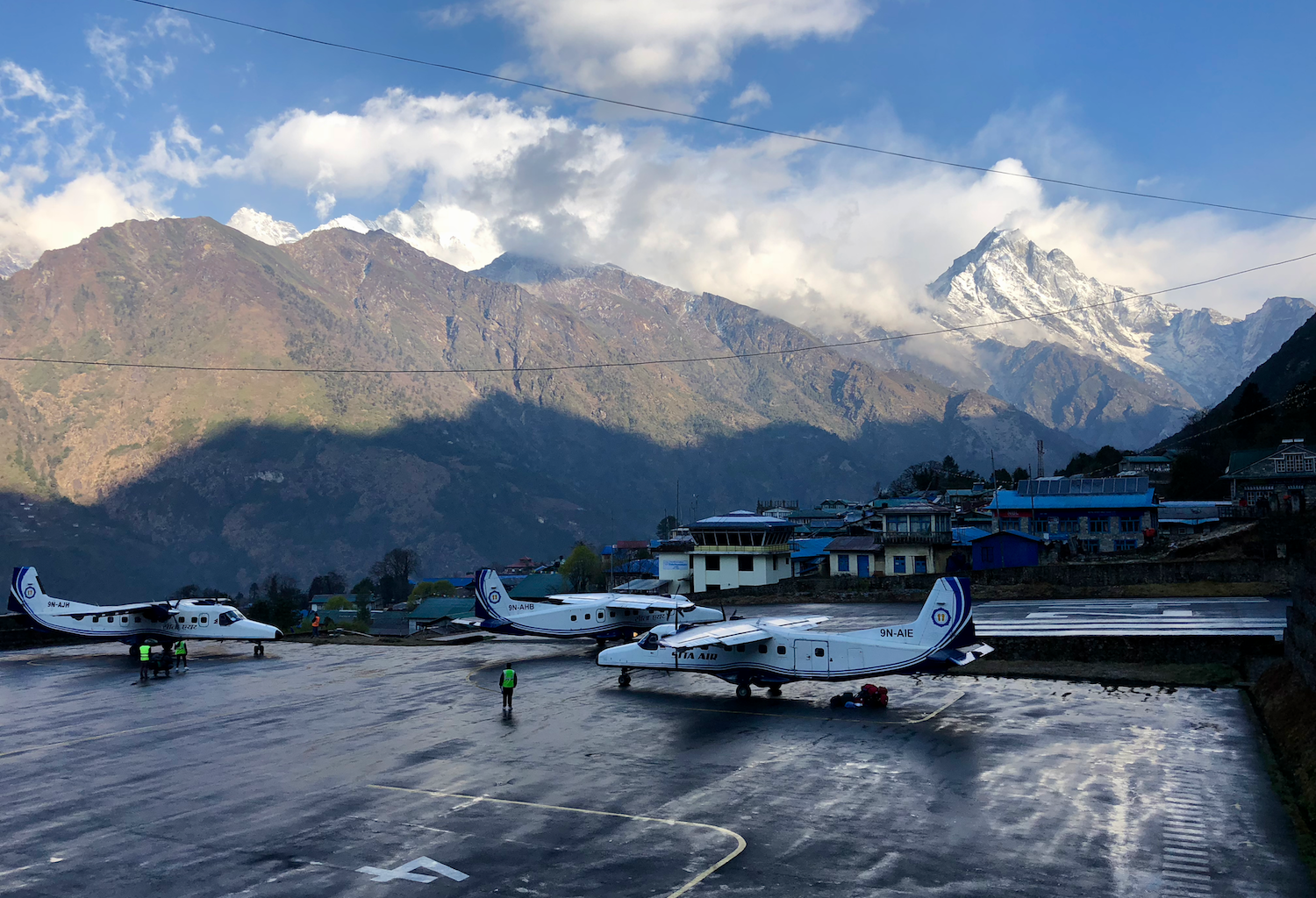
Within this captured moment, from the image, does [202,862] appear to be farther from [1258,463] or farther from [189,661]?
[1258,463]

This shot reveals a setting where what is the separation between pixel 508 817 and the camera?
73.7 feet

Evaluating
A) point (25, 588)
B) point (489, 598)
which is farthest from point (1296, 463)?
point (25, 588)

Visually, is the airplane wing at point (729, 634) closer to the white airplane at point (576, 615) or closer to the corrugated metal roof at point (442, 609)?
the white airplane at point (576, 615)

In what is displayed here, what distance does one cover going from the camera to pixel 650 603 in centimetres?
5044

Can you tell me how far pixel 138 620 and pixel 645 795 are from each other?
133 ft

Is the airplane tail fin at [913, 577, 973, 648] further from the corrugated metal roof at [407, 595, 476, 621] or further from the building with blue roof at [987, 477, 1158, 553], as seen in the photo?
the corrugated metal roof at [407, 595, 476, 621]

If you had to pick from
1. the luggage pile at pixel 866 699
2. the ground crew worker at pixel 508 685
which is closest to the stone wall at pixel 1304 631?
the luggage pile at pixel 866 699

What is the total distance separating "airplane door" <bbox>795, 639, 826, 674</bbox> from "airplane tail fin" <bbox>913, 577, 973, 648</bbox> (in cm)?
375

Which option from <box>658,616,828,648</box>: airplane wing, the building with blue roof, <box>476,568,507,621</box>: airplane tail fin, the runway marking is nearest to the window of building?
the building with blue roof

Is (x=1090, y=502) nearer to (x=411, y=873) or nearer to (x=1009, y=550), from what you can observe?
(x=1009, y=550)

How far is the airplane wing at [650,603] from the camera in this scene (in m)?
49.9

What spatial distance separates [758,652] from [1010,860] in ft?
61.4

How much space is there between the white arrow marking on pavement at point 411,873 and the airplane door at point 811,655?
779 inches

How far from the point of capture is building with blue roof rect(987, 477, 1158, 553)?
328ft
